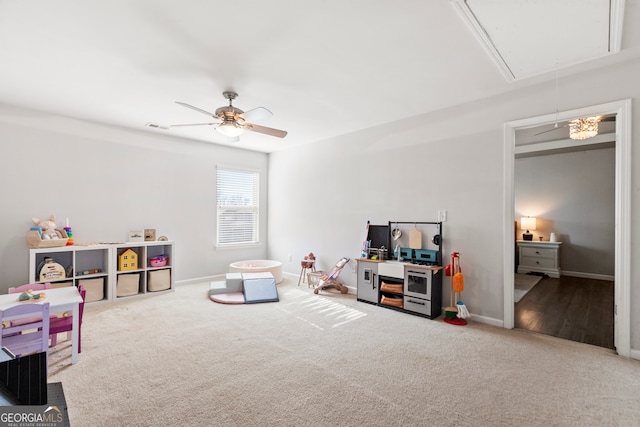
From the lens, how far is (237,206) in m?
6.07

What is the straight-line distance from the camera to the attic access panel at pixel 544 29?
6.44ft

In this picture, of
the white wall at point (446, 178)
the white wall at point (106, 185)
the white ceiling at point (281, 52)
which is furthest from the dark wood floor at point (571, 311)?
the white wall at point (106, 185)

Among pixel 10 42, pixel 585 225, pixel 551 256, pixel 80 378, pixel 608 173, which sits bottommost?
pixel 80 378

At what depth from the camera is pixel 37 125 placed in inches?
158

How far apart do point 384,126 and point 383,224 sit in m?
1.47

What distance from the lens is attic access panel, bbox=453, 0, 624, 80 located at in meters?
1.96

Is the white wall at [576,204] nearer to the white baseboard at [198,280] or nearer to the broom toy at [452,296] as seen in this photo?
the broom toy at [452,296]

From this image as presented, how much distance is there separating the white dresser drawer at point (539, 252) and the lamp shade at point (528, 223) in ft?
1.70

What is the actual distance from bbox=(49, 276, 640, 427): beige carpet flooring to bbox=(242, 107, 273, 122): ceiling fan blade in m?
2.22

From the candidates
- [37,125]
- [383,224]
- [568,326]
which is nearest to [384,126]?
[383,224]

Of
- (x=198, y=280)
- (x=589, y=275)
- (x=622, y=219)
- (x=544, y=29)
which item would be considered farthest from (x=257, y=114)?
(x=589, y=275)

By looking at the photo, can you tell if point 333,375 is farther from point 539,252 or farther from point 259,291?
point 539,252

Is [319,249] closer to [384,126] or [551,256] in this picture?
[384,126]

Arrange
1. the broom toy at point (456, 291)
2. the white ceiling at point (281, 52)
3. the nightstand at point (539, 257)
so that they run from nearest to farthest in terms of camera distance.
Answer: the white ceiling at point (281, 52) → the broom toy at point (456, 291) → the nightstand at point (539, 257)
